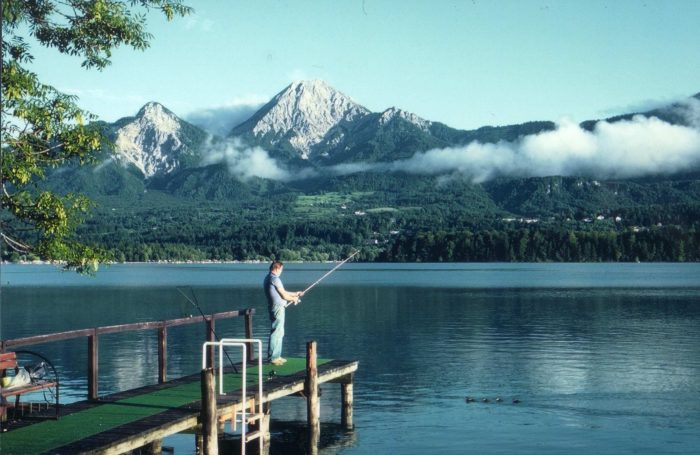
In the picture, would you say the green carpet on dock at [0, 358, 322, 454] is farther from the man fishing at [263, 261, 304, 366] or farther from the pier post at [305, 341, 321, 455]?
the man fishing at [263, 261, 304, 366]

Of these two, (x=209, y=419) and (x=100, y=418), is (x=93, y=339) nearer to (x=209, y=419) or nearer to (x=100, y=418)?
(x=100, y=418)

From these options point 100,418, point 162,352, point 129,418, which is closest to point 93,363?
point 162,352

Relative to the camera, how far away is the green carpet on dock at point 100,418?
14860 millimetres

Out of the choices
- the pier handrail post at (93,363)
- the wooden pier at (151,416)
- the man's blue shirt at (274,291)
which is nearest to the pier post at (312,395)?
the wooden pier at (151,416)

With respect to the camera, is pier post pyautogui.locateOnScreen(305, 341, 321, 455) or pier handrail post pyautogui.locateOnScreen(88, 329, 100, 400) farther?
pier post pyautogui.locateOnScreen(305, 341, 321, 455)

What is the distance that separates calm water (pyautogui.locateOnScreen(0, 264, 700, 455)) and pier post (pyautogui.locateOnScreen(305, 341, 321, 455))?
40 centimetres

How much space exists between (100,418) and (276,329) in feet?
22.2

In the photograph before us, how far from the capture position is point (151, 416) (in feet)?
56.6

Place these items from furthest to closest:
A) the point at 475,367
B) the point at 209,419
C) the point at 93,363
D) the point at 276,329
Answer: the point at 475,367 < the point at 276,329 < the point at 93,363 < the point at 209,419

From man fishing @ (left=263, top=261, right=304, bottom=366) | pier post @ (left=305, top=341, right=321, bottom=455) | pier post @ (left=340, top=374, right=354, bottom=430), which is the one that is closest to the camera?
pier post @ (left=305, top=341, right=321, bottom=455)

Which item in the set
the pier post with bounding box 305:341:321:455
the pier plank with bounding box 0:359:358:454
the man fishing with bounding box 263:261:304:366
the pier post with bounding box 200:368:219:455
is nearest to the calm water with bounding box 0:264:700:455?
the pier post with bounding box 305:341:321:455

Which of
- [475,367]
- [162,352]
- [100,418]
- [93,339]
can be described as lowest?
[475,367]

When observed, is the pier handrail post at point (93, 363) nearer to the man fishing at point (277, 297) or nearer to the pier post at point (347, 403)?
the man fishing at point (277, 297)

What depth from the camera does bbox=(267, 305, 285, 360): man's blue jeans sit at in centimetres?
2294
